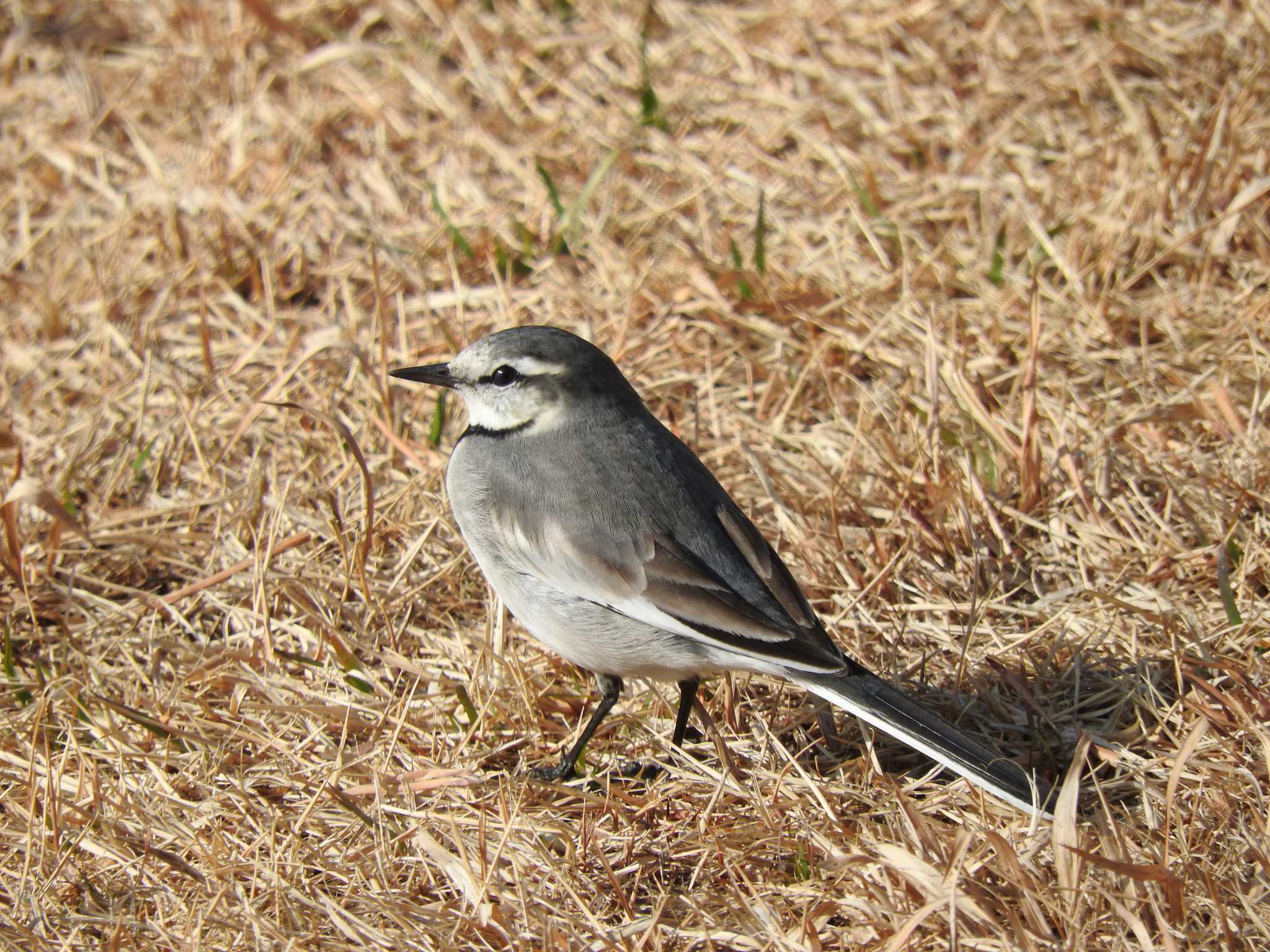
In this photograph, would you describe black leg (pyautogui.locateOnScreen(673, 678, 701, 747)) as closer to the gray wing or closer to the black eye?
the gray wing

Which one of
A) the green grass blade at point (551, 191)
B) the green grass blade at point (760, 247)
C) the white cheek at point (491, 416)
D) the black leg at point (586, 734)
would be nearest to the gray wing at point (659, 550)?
the white cheek at point (491, 416)

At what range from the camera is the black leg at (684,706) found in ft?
14.0

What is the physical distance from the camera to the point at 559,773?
421cm

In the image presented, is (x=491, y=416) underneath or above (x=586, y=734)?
above

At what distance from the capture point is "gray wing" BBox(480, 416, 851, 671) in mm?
3818

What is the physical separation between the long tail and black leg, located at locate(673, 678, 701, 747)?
24.0 inches

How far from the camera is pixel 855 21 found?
741 centimetres

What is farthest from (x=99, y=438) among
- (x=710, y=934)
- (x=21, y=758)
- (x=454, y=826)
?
(x=710, y=934)

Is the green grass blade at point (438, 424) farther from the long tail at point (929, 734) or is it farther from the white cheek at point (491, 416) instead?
the long tail at point (929, 734)

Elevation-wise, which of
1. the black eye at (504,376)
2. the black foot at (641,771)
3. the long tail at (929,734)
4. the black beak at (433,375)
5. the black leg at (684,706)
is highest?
the black eye at (504,376)

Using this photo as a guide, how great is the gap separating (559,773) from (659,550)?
836 mm

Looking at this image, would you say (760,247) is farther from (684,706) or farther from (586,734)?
(586,734)

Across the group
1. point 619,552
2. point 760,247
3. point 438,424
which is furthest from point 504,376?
point 760,247

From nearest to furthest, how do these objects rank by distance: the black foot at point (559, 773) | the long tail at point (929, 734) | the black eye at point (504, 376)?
the long tail at point (929, 734) → the black foot at point (559, 773) → the black eye at point (504, 376)
